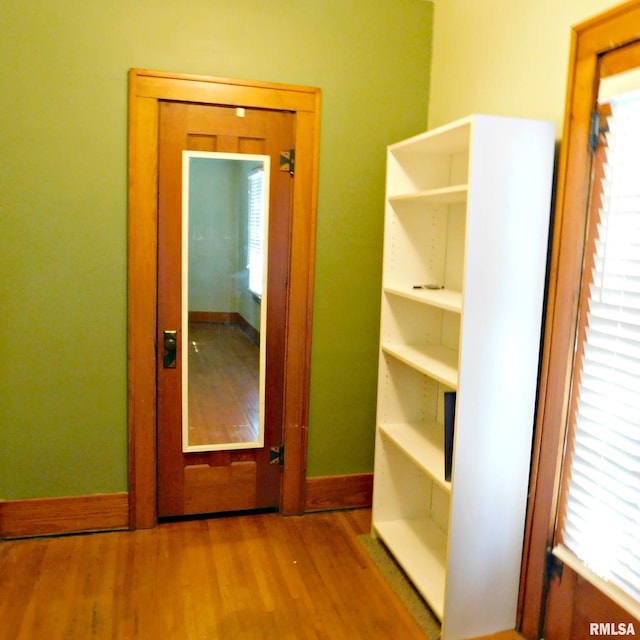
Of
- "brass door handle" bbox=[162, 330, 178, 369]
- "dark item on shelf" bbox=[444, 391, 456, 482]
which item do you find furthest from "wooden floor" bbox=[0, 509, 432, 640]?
"brass door handle" bbox=[162, 330, 178, 369]

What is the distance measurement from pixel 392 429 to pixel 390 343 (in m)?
0.41

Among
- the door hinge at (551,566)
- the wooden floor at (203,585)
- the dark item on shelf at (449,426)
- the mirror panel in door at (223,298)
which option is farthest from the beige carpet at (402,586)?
the mirror panel in door at (223,298)

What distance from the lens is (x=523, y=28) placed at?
2.27 metres

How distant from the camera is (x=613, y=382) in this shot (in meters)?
1.86

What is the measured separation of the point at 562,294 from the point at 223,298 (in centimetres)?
162

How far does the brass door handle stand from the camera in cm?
289

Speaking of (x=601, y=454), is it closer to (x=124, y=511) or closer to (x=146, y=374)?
(x=146, y=374)

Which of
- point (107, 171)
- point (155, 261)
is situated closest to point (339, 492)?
point (155, 261)

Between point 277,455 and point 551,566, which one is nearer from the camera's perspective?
point 551,566

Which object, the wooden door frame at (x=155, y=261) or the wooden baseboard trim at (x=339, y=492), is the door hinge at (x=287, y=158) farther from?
the wooden baseboard trim at (x=339, y=492)

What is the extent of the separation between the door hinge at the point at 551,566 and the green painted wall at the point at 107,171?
135 centimetres

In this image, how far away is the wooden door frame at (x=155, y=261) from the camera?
2709 millimetres

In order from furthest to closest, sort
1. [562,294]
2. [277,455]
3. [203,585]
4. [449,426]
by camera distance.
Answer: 1. [277,455]
2. [203,585]
3. [449,426]
4. [562,294]

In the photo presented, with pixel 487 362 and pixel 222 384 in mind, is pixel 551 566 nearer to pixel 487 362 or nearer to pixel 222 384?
pixel 487 362
